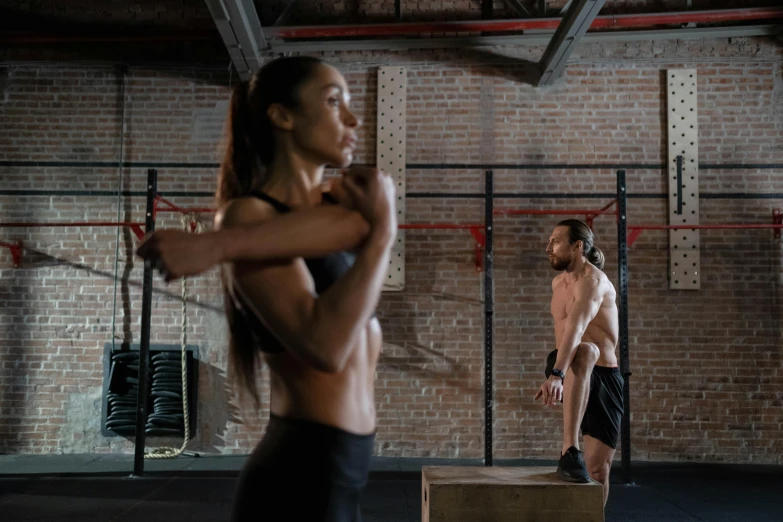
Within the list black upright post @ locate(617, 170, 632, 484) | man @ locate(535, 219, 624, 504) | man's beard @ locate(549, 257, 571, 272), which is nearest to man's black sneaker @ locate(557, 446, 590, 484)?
man @ locate(535, 219, 624, 504)

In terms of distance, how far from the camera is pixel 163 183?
5.92 metres

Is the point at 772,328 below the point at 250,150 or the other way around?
below

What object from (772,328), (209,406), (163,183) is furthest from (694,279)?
(163,183)

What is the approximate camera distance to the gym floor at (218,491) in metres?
3.90

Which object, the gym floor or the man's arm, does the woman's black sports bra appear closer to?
the man's arm

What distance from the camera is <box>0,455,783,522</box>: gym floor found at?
3.90 m

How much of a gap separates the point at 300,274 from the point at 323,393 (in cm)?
18

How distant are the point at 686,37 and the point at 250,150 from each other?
5977 millimetres

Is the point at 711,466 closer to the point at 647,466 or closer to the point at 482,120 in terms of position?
the point at 647,466

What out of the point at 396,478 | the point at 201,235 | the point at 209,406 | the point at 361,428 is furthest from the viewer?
the point at 209,406

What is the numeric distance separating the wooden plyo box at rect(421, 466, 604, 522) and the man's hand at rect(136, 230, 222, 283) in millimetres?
2315

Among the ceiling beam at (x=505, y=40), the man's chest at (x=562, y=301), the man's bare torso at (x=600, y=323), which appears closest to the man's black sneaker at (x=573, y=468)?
the man's bare torso at (x=600, y=323)

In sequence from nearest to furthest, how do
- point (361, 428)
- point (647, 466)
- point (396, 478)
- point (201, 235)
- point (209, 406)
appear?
1. point (201, 235)
2. point (361, 428)
3. point (396, 478)
4. point (647, 466)
5. point (209, 406)

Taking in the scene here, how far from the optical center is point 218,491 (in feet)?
14.6
